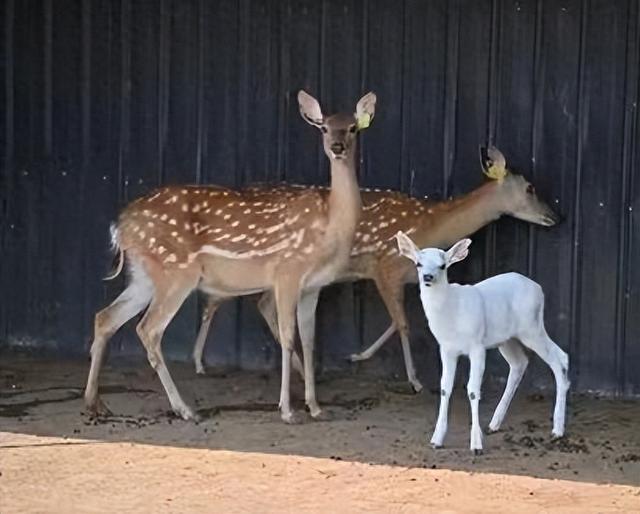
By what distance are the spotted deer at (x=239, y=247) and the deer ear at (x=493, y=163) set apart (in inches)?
36.6

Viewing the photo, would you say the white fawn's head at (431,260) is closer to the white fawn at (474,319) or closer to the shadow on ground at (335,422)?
the white fawn at (474,319)

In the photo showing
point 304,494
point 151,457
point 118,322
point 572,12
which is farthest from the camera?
point 572,12

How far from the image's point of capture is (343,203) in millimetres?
7281

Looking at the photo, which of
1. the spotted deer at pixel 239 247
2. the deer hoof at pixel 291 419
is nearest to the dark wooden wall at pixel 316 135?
the spotted deer at pixel 239 247

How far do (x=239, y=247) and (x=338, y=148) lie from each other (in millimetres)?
753

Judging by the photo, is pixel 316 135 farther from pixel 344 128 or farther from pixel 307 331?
pixel 307 331

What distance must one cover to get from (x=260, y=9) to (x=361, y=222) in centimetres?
148

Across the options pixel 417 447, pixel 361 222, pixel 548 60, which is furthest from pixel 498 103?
pixel 417 447

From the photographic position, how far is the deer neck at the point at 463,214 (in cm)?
810

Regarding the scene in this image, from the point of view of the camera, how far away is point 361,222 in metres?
8.19

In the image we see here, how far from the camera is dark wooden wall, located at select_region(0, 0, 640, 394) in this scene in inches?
314

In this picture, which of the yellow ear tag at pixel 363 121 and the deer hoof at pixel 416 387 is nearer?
the yellow ear tag at pixel 363 121

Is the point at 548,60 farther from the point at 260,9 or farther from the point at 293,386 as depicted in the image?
the point at 293,386

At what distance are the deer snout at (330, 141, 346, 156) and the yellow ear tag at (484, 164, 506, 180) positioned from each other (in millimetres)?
1177
